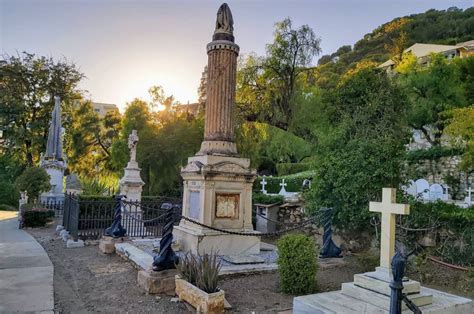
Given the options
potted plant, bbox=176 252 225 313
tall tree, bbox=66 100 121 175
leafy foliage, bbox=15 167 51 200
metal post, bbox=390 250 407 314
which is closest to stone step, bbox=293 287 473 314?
metal post, bbox=390 250 407 314

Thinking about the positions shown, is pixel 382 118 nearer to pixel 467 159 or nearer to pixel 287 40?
pixel 467 159

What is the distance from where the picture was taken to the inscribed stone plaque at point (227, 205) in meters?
7.70

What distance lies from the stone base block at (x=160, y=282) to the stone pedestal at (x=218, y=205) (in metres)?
1.78

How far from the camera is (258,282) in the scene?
20.1 feet

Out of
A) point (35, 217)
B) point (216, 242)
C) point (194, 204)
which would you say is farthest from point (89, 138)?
point (216, 242)

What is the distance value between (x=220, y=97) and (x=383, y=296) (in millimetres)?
5774

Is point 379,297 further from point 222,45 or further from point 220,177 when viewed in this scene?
point 222,45

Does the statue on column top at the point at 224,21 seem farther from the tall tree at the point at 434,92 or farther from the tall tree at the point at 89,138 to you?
the tall tree at the point at 89,138

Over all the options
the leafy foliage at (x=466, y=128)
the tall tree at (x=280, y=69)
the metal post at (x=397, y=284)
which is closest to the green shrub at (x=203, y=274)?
the metal post at (x=397, y=284)

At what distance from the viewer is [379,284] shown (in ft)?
11.8

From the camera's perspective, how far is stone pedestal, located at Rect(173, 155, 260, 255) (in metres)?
7.49

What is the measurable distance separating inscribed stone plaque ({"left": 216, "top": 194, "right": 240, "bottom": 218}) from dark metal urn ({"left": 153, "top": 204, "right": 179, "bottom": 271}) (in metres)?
2.19

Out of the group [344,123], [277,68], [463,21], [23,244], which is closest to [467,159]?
[344,123]

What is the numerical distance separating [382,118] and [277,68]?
833cm
